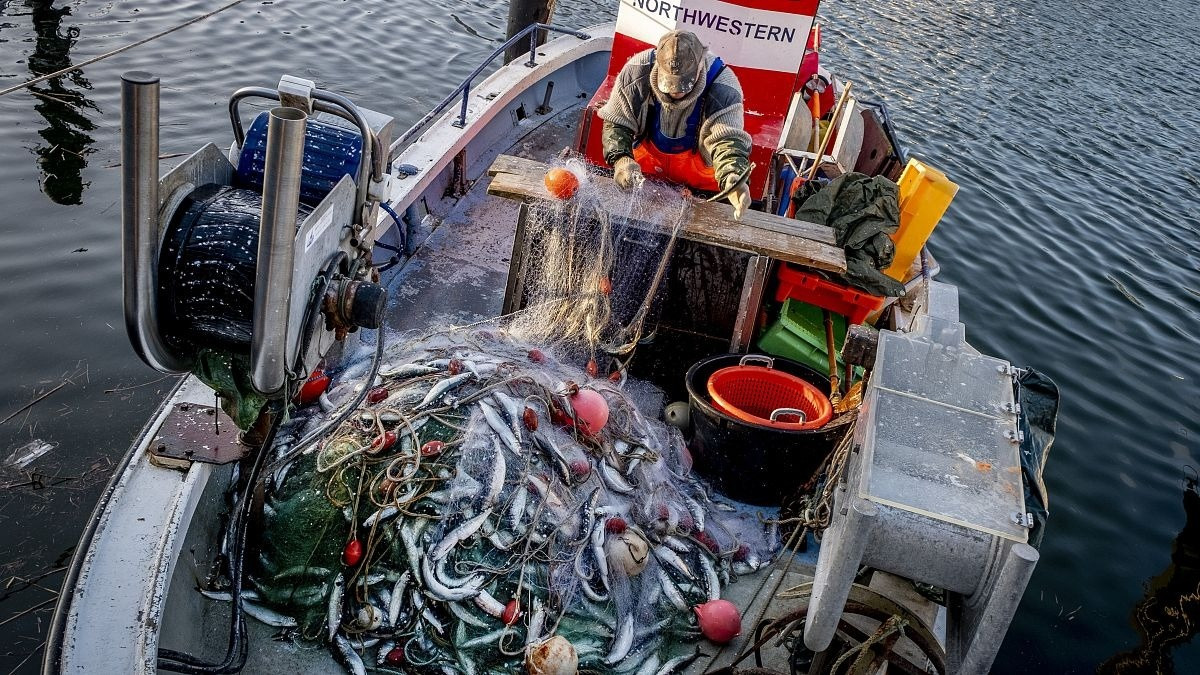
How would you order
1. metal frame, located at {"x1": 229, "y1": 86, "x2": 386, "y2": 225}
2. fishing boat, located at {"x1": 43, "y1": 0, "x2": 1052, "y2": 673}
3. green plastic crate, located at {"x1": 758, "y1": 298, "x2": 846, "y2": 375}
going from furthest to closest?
green plastic crate, located at {"x1": 758, "y1": 298, "x2": 846, "y2": 375}, metal frame, located at {"x1": 229, "y1": 86, "x2": 386, "y2": 225}, fishing boat, located at {"x1": 43, "y1": 0, "x2": 1052, "y2": 673}

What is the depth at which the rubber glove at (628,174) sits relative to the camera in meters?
5.89

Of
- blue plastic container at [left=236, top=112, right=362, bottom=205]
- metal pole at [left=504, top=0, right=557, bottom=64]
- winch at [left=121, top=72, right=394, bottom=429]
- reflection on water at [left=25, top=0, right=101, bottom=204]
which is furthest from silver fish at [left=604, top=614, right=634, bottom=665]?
metal pole at [left=504, top=0, right=557, bottom=64]

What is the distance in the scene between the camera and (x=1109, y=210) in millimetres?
14273

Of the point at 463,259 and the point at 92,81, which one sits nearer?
the point at 463,259

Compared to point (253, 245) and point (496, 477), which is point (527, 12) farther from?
point (253, 245)

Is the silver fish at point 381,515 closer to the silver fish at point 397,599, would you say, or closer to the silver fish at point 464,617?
the silver fish at point 397,599

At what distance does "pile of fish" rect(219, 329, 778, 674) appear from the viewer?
431 centimetres

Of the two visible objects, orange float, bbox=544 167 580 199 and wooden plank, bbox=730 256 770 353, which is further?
wooden plank, bbox=730 256 770 353

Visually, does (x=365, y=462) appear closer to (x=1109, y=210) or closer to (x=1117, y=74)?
(x=1109, y=210)

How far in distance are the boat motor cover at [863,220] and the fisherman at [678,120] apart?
1.23m

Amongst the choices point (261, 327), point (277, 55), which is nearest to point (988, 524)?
point (261, 327)

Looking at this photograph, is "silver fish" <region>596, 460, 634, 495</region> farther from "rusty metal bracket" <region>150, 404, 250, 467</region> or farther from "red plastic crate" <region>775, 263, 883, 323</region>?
"red plastic crate" <region>775, 263, 883, 323</region>

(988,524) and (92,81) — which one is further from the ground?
(988,524)

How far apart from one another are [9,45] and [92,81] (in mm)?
1670
